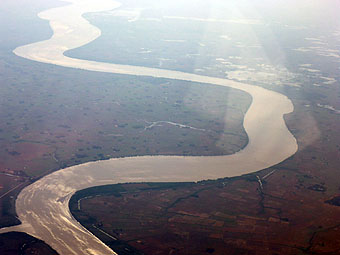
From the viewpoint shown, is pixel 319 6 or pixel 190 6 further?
pixel 319 6

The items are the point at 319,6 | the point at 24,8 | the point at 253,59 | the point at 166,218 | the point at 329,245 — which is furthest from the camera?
the point at 319,6

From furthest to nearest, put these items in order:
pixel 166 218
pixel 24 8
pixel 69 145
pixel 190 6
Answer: pixel 190 6 < pixel 24 8 < pixel 69 145 < pixel 166 218

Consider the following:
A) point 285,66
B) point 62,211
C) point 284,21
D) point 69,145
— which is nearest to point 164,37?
point 285,66

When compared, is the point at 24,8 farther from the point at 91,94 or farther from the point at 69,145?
the point at 69,145

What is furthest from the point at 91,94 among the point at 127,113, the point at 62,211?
the point at 62,211

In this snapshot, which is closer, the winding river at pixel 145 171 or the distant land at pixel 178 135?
the winding river at pixel 145 171

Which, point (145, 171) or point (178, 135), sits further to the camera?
point (178, 135)

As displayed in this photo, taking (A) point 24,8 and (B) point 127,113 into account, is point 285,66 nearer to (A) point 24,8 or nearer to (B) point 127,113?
(B) point 127,113

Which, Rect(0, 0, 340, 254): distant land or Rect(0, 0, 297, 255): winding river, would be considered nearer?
Rect(0, 0, 297, 255): winding river

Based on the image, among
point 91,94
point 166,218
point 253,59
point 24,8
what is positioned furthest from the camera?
point 24,8
